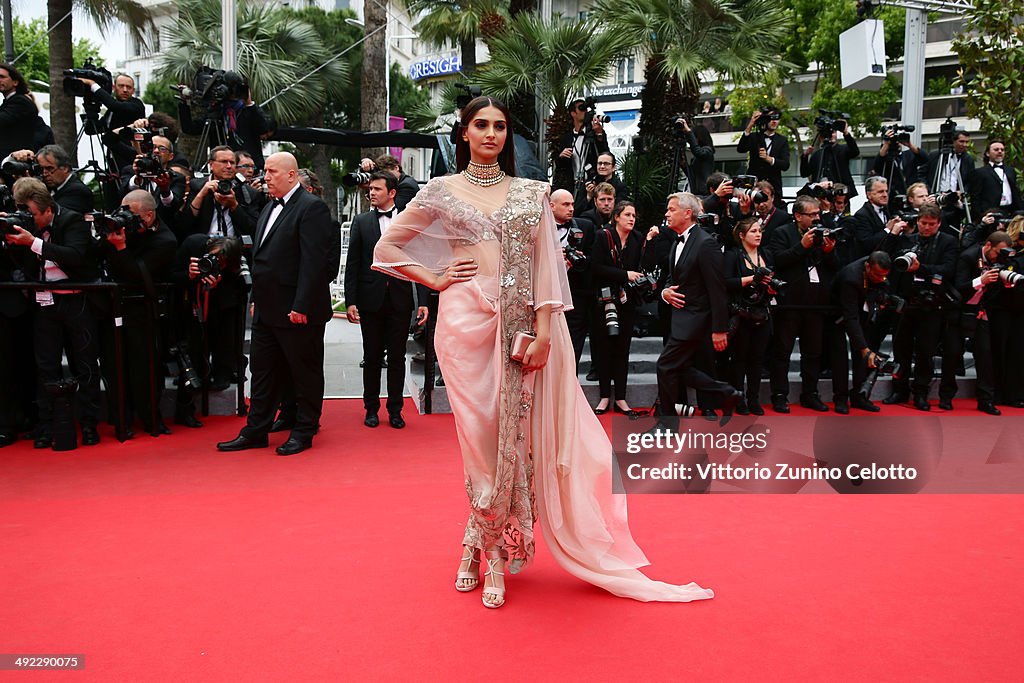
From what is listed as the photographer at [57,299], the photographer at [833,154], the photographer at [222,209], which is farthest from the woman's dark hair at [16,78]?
the photographer at [833,154]

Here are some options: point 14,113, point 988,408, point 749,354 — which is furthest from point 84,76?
point 988,408

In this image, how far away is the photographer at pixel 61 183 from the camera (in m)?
6.42

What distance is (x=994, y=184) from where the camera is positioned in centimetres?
988

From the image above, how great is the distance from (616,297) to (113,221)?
12.3 ft

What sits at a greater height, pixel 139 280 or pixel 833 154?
A: pixel 833 154

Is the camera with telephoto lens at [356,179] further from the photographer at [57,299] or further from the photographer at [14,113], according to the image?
the photographer at [14,113]

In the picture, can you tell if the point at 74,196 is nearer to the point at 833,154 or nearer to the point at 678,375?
the point at 678,375

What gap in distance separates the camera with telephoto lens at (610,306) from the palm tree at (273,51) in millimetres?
15352

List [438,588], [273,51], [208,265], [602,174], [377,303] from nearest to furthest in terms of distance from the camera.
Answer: [438,588], [208,265], [377,303], [602,174], [273,51]

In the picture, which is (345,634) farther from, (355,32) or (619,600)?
(355,32)

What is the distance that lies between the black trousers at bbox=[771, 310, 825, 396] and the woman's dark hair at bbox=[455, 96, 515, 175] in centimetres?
479

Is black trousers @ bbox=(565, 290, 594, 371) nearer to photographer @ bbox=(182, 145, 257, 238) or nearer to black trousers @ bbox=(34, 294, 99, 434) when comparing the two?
photographer @ bbox=(182, 145, 257, 238)

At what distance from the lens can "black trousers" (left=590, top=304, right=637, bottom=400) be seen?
7.37 m

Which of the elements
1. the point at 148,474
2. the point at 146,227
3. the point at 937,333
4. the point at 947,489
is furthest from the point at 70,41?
the point at 947,489
